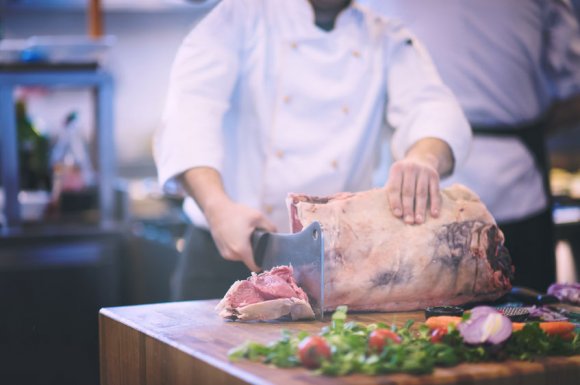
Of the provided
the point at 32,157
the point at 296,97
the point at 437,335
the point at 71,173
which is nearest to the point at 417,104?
the point at 296,97

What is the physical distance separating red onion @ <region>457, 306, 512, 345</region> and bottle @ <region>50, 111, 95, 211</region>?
8.95ft

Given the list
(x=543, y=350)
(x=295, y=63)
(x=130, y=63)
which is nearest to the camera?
(x=543, y=350)

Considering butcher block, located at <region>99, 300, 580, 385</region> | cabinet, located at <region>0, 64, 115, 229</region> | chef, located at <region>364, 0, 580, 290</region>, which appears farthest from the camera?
cabinet, located at <region>0, 64, 115, 229</region>

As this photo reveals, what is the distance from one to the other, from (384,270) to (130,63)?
683cm

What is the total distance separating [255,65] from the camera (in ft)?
6.92

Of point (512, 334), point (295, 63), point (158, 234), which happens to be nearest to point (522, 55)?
point (295, 63)

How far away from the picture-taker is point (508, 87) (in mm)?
2795

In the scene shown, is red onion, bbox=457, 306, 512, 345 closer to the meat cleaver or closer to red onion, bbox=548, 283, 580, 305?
the meat cleaver

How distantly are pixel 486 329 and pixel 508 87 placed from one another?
170 cm

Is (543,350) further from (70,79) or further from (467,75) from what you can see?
(70,79)

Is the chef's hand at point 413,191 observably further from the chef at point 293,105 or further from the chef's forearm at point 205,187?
the chef's forearm at point 205,187

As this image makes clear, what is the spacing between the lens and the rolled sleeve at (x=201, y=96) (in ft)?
6.34

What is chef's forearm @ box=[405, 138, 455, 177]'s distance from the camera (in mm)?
1949

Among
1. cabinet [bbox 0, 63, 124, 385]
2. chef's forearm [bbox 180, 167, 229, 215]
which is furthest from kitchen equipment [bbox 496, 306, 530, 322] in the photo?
cabinet [bbox 0, 63, 124, 385]
